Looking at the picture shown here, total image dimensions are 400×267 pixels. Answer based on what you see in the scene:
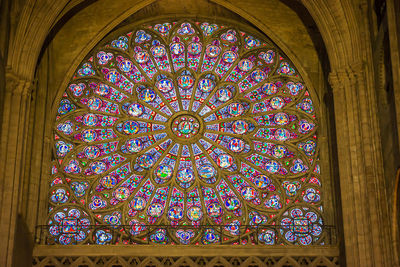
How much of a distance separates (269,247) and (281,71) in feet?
13.6

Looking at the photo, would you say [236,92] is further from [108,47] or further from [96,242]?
[96,242]

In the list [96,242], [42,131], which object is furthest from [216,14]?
[96,242]

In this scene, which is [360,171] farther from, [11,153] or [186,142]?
[11,153]

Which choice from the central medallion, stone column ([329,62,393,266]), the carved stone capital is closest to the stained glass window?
the central medallion

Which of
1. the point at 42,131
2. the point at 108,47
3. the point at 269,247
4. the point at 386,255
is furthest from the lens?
the point at 108,47

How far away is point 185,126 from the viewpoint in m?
18.1

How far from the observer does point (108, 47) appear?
1894 cm

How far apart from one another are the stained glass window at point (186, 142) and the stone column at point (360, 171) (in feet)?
5.67

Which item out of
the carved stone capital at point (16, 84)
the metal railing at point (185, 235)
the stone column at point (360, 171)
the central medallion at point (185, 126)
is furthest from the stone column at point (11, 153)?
the stone column at point (360, 171)

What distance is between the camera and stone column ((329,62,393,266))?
14.3m

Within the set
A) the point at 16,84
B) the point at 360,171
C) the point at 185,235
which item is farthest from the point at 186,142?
the point at 360,171

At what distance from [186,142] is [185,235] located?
2061 millimetres

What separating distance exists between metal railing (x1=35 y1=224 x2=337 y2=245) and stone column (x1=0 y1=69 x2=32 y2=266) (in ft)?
4.93

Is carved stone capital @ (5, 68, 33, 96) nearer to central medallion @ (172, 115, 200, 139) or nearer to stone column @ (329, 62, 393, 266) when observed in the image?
central medallion @ (172, 115, 200, 139)
